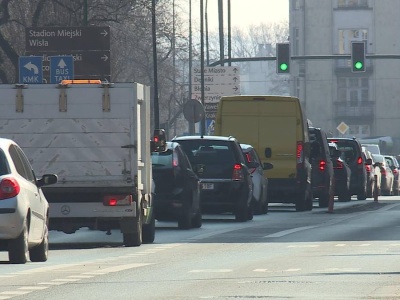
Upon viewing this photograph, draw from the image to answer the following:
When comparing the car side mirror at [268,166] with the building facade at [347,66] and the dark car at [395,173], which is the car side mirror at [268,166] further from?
the building facade at [347,66]

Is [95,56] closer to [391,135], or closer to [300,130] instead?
[300,130]

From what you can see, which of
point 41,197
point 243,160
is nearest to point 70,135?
point 41,197

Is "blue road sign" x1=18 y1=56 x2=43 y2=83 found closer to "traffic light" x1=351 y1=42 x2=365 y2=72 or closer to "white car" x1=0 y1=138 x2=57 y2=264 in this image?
"traffic light" x1=351 y1=42 x2=365 y2=72

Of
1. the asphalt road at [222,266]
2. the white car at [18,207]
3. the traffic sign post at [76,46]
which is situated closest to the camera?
the asphalt road at [222,266]

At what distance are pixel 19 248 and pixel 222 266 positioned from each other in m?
2.17

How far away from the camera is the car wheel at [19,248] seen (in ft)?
54.9

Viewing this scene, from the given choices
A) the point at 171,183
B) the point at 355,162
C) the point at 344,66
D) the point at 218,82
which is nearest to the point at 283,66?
the point at 218,82

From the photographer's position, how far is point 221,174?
29.7m

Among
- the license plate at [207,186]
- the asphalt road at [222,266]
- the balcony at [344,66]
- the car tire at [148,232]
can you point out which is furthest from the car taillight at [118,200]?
the balcony at [344,66]

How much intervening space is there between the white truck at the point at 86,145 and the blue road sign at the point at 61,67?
54.2 ft

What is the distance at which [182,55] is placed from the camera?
90.5 meters

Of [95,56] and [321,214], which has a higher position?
[95,56]

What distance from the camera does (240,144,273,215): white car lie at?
105 ft

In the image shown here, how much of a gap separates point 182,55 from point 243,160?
61.0 m
